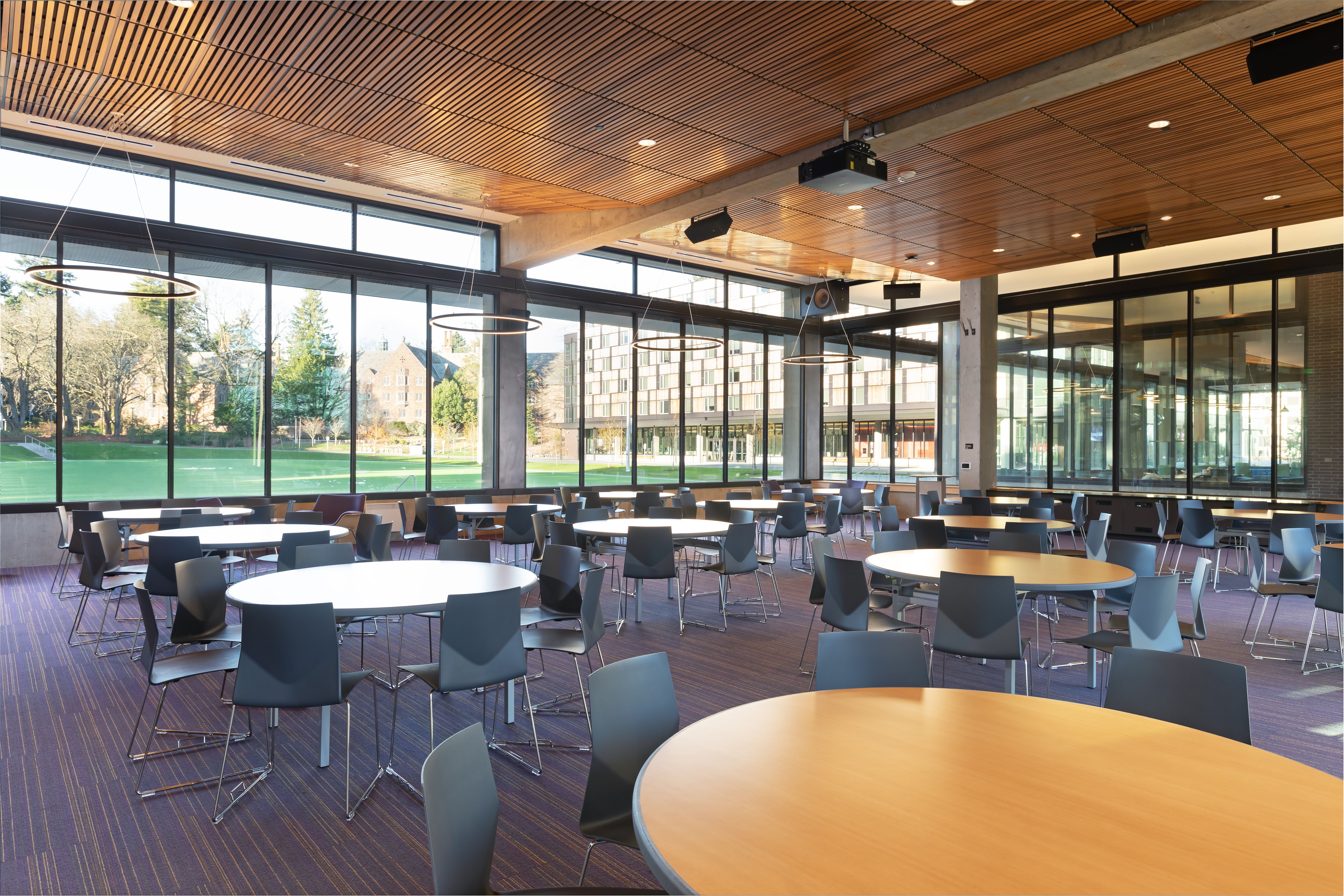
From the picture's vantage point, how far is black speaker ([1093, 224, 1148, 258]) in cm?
1033

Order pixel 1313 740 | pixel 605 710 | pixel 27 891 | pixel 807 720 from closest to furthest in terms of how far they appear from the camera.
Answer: pixel 807 720 < pixel 605 710 < pixel 27 891 < pixel 1313 740

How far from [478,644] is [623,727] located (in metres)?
1.37

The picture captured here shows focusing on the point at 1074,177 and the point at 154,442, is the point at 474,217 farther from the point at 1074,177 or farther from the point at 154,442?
the point at 1074,177

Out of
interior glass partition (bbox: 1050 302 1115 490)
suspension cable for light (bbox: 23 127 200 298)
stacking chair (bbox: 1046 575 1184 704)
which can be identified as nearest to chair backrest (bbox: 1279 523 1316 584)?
suspension cable for light (bbox: 23 127 200 298)

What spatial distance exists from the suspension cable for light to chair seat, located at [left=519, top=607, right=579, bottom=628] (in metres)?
5.02

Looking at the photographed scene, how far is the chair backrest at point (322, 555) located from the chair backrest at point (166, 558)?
1.07 metres

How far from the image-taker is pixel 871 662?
281cm

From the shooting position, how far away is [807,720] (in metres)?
2.30

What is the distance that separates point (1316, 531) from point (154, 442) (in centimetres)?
1421

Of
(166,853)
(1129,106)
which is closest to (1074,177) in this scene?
(1129,106)

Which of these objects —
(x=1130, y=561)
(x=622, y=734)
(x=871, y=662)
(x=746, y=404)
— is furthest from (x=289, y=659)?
(x=746, y=404)

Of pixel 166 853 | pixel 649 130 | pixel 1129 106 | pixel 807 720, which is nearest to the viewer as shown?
pixel 807 720

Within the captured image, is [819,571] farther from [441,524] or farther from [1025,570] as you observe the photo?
[441,524]

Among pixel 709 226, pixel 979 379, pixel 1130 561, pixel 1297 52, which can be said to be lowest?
pixel 1130 561
